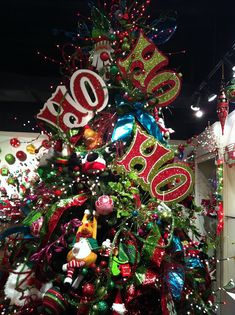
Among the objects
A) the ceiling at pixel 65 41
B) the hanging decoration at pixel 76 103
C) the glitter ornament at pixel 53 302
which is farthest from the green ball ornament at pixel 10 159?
the glitter ornament at pixel 53 302

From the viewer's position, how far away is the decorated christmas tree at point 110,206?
4.11 ft

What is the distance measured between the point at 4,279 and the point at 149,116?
3.54ft

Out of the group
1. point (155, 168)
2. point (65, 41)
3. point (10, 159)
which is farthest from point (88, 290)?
point (65, 41)

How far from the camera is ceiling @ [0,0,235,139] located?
2730 millimetres

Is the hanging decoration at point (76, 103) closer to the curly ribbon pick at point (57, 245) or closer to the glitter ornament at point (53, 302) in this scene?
the curly ribbon pick at point (57, 245)

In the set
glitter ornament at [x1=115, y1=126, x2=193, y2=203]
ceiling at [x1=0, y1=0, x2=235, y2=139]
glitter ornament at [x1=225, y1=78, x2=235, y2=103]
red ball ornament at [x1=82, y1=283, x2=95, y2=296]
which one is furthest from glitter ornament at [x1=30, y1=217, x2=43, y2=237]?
glitter ornament at [x1=225, y1=78, x2=235, y2=103]

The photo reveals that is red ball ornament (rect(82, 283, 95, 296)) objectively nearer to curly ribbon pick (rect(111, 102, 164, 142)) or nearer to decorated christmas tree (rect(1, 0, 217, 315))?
decorated christmas tree (rect(1, 0, 217, 315))

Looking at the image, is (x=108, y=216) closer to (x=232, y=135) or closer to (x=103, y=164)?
(x=103, y=164)

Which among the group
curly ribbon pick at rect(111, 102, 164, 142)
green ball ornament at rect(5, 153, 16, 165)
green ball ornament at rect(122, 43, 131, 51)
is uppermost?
green ball ornament at rect(122, 43, 131, 51)

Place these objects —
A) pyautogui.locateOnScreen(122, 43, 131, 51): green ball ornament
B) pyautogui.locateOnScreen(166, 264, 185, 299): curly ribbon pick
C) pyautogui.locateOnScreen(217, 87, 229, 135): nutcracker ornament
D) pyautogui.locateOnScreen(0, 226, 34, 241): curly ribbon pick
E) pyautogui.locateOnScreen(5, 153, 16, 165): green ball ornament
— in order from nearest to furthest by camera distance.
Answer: pyautogui.locateOnScreen(166, 264, 185, 299): curly ribbon pick < pyautogui.locateOnScreen(0, 226, 34, 241): curly ribbon pick < pyautogui.locateOnScreen(122, 43, 131, 51): green ball ornament < pyautogui.locateOnScreen(217, 87, 229, 135): nutcracker ornament < pyautogui.locateOnScreen(5, 153, 16, 165): green ball ornament

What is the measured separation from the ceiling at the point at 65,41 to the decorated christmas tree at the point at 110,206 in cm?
40

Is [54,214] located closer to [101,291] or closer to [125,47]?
[101,291]

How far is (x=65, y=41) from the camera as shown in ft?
11.1

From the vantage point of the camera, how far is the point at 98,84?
4.91ft
